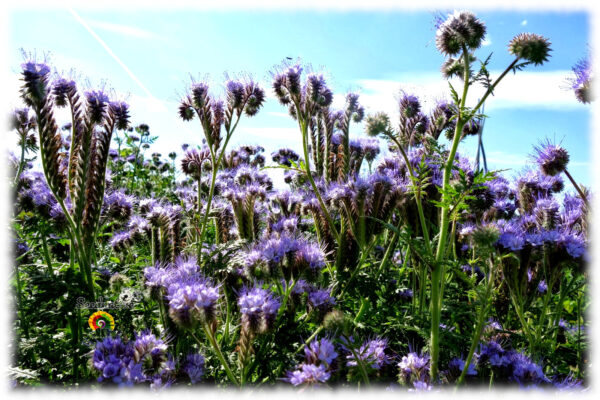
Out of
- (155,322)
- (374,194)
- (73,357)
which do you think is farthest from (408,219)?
(73,357)

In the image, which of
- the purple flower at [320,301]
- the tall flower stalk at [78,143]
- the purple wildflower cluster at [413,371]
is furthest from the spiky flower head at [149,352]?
the purple wildflower cluster at [413,371]

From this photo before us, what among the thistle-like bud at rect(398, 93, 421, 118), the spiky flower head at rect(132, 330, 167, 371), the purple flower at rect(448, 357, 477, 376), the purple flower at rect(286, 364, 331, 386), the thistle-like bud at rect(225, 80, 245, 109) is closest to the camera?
the purple flower at rect(286, 364, 331, 386)

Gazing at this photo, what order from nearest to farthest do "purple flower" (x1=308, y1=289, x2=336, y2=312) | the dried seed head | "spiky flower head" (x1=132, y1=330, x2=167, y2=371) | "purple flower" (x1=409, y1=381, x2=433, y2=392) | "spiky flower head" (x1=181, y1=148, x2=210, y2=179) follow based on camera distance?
"purple flower" (x1=409, y1=381, x2=433, y2=392) < "spiky flower head" (x1=132, y1=330, x2=167, y2=371) < "purple flower" (x1=308, y1=289, x2=336, y2=312) < the dried seed head < "spiky flower head" (x1=181, y1=148, x2=210, y2=179)

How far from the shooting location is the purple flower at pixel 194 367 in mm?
2498

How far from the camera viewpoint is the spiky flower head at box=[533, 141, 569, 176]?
3512 mm

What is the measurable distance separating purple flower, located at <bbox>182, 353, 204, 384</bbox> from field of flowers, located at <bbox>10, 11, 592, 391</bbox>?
1 centimetres

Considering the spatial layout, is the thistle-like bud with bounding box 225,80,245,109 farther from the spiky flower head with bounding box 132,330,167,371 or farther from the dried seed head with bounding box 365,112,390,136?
the spiky flower head with bounding box 132,330,167,371

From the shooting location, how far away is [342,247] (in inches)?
142

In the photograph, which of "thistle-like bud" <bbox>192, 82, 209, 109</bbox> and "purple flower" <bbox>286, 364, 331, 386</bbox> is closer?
"purple flower" <bbox>286, 364, 331, 386</bbox>

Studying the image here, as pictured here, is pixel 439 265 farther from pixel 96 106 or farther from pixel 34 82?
pixel 34 82

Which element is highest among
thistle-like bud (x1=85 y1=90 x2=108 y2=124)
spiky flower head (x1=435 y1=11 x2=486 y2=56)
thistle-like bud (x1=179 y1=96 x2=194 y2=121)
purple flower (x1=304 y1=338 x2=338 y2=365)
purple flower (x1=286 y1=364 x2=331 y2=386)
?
spiky flower head (x1=435 y1=11 x2=486 y2=56)

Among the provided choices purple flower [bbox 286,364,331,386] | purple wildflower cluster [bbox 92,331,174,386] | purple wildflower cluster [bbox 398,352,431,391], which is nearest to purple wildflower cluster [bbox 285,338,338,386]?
purple flower [bbox 286,364,331,386]

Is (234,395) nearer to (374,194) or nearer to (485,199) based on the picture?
(374,194)

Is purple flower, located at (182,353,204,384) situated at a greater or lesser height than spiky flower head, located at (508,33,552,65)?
lesser
